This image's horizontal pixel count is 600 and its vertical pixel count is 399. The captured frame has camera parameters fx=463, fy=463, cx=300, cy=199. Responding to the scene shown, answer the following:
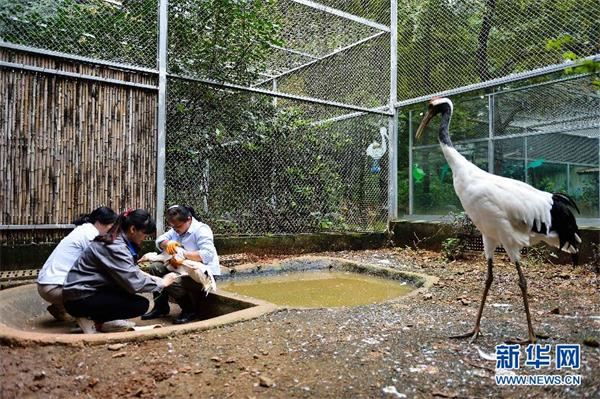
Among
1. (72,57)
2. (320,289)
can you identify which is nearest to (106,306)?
(320,289)

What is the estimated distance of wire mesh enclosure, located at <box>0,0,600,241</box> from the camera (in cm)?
534

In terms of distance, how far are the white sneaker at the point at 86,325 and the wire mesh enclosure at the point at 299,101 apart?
2.09 m

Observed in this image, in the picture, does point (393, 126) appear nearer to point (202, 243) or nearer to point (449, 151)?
point (449, 151)

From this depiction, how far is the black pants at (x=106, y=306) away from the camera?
11.2ft

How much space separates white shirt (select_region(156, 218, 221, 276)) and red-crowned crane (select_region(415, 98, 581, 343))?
7.36ft

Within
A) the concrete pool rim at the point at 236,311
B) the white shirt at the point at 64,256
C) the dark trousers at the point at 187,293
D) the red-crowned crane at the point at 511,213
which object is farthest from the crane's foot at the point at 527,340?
the white shirt at the point at 64,256

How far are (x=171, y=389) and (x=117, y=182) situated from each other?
12.2ft

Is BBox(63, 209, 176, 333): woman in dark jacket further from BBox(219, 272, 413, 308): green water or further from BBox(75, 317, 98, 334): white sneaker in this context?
BBox(219, 272, 413, 308): green water

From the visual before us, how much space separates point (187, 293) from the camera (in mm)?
4238

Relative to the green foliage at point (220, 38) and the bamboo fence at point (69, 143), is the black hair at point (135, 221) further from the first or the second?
the green foliage at point (220, 38)

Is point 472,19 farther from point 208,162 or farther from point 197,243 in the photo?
point 197,243

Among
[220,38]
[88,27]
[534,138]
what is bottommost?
[534,138]

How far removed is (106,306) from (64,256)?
54 centimetres

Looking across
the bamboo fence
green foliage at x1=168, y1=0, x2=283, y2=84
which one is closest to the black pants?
the bamboo fence
